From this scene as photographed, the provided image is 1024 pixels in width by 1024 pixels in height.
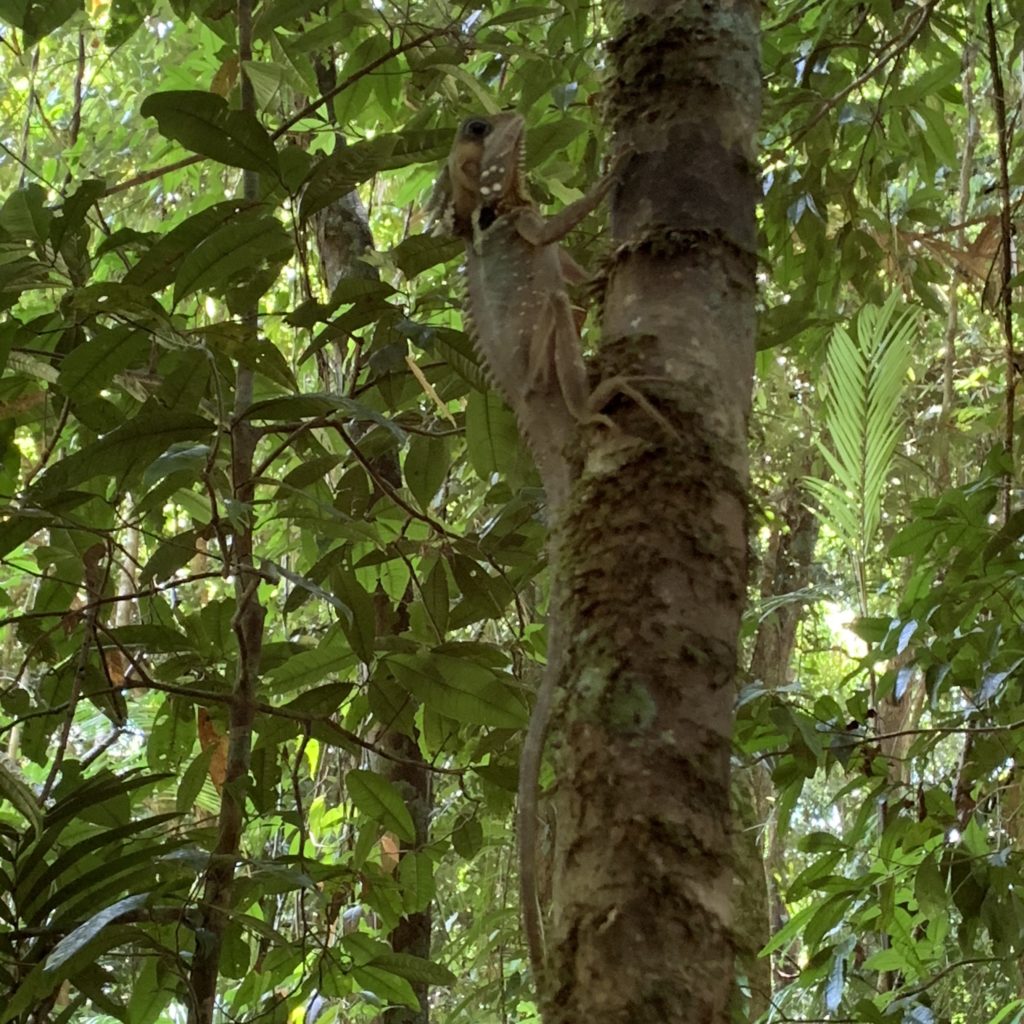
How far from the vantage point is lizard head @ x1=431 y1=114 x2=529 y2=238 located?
2262 millimetres

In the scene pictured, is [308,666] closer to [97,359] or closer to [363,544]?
[363,544]

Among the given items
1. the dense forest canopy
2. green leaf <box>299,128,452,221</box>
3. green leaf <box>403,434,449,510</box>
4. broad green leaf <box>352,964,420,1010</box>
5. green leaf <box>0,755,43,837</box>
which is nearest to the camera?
green leaf <box>0,755,43,837</box>

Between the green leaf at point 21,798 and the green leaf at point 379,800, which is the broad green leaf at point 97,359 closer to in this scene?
the green leaf at point 21,798

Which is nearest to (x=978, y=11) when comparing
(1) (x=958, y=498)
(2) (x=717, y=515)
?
(1) (x=958, y=498)

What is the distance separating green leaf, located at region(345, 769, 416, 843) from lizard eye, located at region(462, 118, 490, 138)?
1404 millimetres

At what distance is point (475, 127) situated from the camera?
7.51 ft

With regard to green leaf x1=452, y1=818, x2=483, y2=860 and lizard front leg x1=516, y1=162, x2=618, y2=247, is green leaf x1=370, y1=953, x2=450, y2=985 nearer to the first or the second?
green leaf x1=452, y1=818, x2=483, y2=860

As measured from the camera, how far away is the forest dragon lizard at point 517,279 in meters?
1.91

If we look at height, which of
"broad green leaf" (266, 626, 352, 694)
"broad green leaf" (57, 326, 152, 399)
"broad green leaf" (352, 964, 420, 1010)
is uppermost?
"broad green leaf" (57, 326, 152, 399)

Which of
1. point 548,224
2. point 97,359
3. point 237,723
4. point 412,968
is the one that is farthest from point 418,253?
point 412,968

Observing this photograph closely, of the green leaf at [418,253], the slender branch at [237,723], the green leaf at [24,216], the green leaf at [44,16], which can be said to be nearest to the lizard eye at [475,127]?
the green leaf at [418,253]

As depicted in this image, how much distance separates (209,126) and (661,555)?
1.20 m

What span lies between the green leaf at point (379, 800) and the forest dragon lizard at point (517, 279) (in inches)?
27.7

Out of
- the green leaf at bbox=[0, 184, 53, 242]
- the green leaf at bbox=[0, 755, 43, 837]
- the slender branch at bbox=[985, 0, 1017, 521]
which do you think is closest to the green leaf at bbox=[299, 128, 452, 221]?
the green leaf at bbox=[0, 184, 53, 242]
